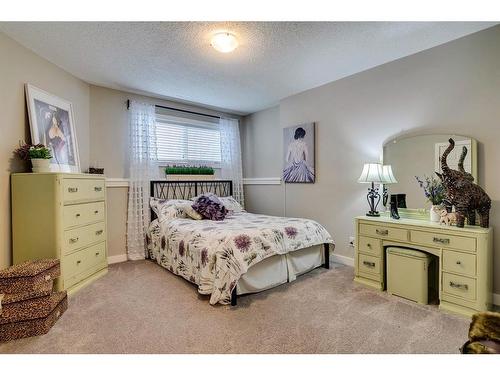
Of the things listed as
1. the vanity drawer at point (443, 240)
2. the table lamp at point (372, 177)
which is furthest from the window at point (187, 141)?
the vanity drawer at point (443, 240)

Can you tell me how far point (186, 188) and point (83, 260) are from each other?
1912 mm

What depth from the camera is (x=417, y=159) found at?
2691 mm

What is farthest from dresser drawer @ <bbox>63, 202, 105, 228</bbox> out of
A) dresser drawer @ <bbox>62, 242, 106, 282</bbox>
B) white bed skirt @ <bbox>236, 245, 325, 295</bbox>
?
white bed skirt @ <bbox>236, 245, 325, 295</bbox>

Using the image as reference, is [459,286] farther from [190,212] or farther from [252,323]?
[190,212]

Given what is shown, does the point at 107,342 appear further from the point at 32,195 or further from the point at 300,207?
the point at 300,207

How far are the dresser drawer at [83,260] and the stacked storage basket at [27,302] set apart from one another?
1.09ft

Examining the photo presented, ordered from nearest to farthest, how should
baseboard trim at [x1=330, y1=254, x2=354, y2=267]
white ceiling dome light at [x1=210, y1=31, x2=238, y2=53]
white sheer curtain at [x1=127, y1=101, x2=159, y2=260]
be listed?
white ceiling dome light at [x1=210, y1=31, x2=238, y2=53]
baseboard trim at [x1=330, y1=254, x2=354, y2=267]
white sheer curtain at [x1=127, y1=101, x2=159, y2=260]

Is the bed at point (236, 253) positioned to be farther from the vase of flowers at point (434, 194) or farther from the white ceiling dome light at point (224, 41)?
the white ceiling dome light at point (224, 41)

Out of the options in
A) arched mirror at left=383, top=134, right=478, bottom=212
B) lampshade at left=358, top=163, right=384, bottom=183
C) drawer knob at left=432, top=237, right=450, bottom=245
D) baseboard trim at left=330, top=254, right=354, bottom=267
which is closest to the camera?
drawer knob at left=432, top=237, right=450, bottom=245

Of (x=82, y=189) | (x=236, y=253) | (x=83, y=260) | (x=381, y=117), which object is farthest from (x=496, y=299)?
(x=82, y=189)

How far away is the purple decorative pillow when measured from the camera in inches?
137

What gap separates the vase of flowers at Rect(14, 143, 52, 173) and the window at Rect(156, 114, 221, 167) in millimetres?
1724

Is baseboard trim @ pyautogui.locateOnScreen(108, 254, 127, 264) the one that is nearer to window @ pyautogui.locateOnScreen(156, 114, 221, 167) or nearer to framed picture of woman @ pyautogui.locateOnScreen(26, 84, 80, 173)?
framed picture of woman @ pyautogui.locateOnScreen(26, 84, 80, 173)
